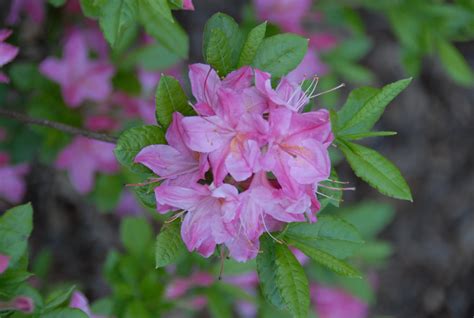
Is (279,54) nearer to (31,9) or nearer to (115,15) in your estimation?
(115,15)

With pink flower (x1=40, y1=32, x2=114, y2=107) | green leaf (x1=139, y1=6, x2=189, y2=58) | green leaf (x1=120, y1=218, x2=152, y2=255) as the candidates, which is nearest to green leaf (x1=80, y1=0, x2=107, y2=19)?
green leaf (x1=139, y1=6, x2=189, y2=58)

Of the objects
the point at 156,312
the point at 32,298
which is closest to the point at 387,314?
the point at 156,312

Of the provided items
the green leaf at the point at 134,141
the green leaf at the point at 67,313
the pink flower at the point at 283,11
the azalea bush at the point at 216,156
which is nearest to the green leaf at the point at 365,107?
the azalea bush at the point at 216,156

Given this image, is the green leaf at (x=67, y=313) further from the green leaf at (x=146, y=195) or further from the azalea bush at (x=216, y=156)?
the green leaf at (x=146, y=195)

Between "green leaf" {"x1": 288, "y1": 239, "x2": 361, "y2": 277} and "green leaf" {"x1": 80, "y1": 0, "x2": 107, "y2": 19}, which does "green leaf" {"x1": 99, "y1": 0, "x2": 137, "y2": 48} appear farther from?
"green leaf" {"x1": 288, "y1": 239, "x2": 361, "y2": 277}

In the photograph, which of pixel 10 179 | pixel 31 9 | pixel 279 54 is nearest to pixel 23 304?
pixel 279 54

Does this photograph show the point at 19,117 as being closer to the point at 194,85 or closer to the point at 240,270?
the point at 194,85
